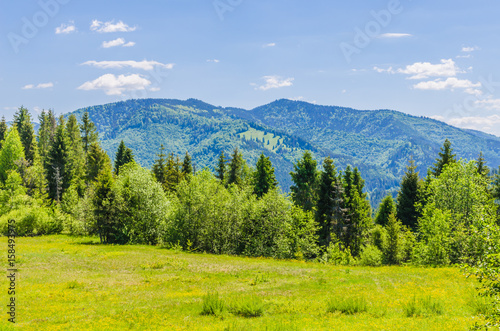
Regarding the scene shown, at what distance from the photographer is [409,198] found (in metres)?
63.2

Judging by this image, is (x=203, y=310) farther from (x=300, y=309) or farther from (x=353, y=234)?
(x=353, y=234)

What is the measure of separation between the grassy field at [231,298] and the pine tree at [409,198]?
3554cm

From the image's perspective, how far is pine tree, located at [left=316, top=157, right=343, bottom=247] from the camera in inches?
2146

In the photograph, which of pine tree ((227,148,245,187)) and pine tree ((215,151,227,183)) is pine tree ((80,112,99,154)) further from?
pine tree ((227,148,245,187))

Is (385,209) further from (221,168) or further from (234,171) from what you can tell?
(221,168)

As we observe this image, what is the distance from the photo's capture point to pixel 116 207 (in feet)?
169

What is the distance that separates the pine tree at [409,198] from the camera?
205 feet

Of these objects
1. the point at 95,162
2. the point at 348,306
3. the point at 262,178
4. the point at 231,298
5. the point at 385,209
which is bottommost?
the point at 231,298

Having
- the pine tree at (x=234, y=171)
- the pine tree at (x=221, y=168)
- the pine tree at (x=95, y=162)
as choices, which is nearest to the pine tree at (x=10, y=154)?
the pine tree at (x=95, y=162)

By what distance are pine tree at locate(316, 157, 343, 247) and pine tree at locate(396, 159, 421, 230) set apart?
16592 millimetres

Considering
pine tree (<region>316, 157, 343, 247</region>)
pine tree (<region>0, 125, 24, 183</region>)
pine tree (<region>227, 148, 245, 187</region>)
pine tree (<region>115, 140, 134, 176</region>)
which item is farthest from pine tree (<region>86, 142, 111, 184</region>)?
pine tree (<region>316, 157, 343, 247</region>)

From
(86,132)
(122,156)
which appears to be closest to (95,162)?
(122,156)

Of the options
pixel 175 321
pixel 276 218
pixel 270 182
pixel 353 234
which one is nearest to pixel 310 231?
pixel 276 218

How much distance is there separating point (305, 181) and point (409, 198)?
20526mm
